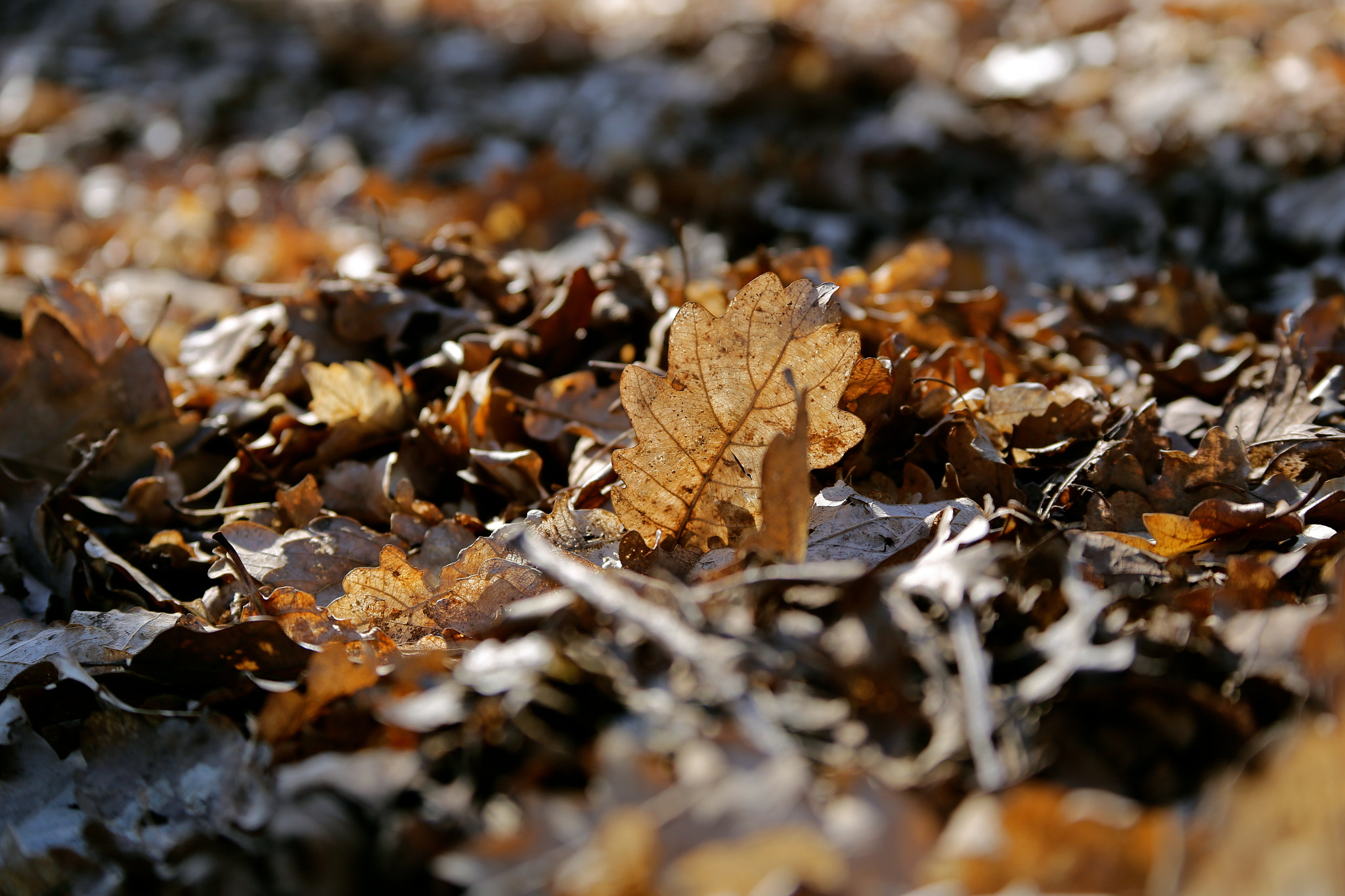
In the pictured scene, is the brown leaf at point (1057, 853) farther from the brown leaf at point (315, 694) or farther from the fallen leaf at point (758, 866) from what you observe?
the brown leaf at point (315, 694)

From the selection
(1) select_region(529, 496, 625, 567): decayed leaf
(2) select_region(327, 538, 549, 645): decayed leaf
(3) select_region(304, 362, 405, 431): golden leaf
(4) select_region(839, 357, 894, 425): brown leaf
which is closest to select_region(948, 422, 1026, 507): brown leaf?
(4) select_region(839, 357, 894, 425): brown leaf

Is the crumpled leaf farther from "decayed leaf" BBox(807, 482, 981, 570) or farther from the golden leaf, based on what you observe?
"decayed leaf" BBox(807, 482, 981, 570)

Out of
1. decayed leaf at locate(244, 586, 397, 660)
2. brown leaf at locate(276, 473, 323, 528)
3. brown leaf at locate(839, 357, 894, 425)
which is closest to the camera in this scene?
decayed leaf at locate(244, 586, 397, 660)

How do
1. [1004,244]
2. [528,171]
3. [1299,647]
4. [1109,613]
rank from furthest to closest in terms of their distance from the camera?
[528,171] < [1004,244] < [1109,613] < [1299,647]

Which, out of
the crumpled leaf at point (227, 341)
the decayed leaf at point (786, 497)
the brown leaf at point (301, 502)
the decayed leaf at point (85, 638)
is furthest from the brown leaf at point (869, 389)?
the crumpled leaf at point (227, 341)

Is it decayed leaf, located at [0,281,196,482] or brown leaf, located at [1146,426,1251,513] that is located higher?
decayed leaf, located at [0,281,196,482]

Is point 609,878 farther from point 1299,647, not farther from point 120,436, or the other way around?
point 120,436

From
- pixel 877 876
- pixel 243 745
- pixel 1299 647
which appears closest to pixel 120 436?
pixel 243 745
